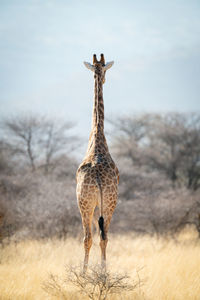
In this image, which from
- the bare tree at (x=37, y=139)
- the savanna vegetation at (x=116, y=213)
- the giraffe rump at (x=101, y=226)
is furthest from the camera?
the bare tree at (x=37, y=139)

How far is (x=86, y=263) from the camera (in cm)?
513

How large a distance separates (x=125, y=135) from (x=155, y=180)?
7.51 m

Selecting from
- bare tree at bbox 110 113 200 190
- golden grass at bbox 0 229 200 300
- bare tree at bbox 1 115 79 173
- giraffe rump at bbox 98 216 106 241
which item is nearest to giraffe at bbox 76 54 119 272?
giraffe rump at bbox 98 216 106 241

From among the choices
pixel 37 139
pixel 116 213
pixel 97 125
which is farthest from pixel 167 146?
pixel 97 125

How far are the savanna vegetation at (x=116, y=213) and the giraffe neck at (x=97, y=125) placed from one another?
5.48 ft

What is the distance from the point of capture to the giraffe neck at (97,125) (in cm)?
559

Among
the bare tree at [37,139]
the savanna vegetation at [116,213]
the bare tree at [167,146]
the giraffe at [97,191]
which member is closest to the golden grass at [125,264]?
the savanna vegetation at [116,213]

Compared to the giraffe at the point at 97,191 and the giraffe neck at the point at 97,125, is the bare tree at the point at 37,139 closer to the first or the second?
the giraffe neck at the point at 97,125

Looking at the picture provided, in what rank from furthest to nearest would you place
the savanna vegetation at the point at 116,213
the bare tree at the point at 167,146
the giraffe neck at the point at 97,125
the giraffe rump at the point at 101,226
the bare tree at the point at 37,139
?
the bare tree at the point at 167,146, the bare tree at the point at 37,139, the giraffe neck at the point at 97,125, the savanna vegetation at the point at 116,213, the giraffe rump at the point at 101,226

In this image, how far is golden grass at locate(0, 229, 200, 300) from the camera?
5.00 metres

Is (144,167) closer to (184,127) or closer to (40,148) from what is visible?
(184,127)

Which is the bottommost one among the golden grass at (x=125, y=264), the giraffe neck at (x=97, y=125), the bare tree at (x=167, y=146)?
the golden grass at (x=125, y=264)

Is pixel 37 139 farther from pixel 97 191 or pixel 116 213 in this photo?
pixel 97 191

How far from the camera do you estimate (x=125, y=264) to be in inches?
285
